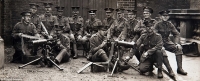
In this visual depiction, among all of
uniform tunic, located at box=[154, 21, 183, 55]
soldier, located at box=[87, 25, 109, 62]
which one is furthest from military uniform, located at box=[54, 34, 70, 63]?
uniform tunic, located at box=[154, 21, 183, 55]

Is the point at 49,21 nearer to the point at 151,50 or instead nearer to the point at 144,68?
the point at 144,68

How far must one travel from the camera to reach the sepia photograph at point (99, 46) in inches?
287

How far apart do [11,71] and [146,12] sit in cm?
401

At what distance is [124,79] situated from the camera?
702 cm

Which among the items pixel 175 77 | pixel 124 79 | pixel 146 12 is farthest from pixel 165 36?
pixel 124 79

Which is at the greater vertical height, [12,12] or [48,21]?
[12,12]

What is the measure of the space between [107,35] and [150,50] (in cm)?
183

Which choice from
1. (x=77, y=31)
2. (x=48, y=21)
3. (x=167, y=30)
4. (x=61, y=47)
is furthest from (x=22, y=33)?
(x=167, y=30)

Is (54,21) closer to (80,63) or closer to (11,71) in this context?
(80,63)

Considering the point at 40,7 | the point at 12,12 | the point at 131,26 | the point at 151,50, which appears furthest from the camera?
the point at 40,7

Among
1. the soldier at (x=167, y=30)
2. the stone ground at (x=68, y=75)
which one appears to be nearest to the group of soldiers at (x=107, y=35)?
the soldier at (x=167, y=30)

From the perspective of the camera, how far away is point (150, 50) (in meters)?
7.19

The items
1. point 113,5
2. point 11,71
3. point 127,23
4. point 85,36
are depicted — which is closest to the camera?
point 11,71

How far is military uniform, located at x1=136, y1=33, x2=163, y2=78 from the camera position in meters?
→ 7.15
